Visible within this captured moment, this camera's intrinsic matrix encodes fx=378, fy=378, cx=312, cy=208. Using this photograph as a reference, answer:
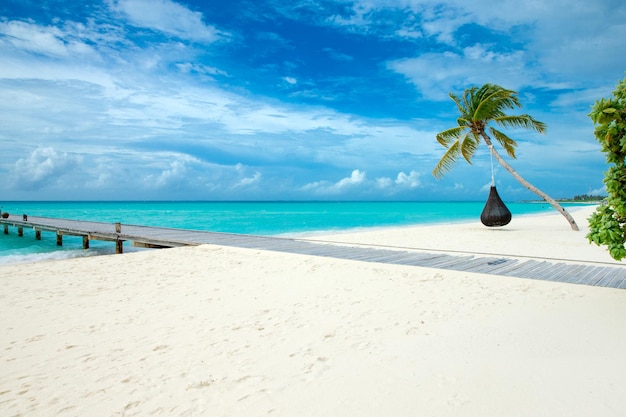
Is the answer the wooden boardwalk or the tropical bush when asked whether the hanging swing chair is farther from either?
the tropical bush

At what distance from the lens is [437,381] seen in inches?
109

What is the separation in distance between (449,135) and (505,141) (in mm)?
2313

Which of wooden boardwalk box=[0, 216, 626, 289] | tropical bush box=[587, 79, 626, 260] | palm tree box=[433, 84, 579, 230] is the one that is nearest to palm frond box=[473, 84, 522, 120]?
palm tree box=[433, 84, 579, 230]

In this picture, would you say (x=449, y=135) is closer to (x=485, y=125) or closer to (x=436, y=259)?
(x=485, y=125)

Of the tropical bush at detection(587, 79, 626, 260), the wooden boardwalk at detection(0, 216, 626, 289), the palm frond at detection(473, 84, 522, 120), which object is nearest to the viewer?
the tropical bush at detection(587, 79, 626, 260)

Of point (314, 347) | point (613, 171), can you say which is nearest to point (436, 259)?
point (613, 171)

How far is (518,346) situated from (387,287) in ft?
7.45

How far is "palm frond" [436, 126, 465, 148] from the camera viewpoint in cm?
1585

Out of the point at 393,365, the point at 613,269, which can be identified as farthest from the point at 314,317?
the point at 613,269

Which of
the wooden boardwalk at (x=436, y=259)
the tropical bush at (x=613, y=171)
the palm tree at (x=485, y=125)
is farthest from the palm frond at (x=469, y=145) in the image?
the tropical bush at (x=613, y=171)

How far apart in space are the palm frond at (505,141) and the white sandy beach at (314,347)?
11813mm

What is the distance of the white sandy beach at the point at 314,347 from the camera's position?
252cm

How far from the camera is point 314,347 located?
11.2ft

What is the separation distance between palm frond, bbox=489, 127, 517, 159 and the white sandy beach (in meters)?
11.8
